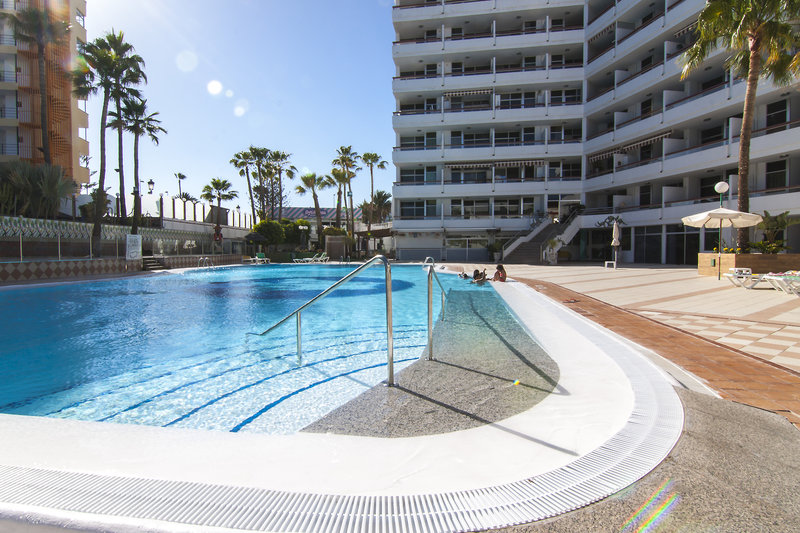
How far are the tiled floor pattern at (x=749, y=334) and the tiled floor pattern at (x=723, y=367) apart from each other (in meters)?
0.26

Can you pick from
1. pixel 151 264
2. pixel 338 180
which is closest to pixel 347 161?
pixel 338 180

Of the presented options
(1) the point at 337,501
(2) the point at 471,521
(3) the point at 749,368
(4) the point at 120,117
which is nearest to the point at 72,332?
(1) the point at 337,501

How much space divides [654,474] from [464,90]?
3435 cm

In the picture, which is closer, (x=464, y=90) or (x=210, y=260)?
(x=210, y=260)

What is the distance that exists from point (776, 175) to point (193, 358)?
88.7 feet

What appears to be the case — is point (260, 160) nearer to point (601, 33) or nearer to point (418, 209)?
point (418, 209)

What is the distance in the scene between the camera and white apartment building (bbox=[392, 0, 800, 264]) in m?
24.4

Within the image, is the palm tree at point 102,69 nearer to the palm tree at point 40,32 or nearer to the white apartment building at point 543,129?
the palm tree at point 40,32

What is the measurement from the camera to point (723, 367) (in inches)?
150

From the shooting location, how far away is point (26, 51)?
25672 mm

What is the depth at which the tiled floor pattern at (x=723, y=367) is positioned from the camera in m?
2.98

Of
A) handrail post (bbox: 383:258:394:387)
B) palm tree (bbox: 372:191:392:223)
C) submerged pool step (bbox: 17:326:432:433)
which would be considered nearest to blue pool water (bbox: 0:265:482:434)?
submerged pool step (bbox: 17:326:432:433)

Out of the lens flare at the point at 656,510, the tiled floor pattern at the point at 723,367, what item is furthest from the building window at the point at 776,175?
the lens flare at the point at 656,510

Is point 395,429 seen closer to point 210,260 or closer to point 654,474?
point 654,474
